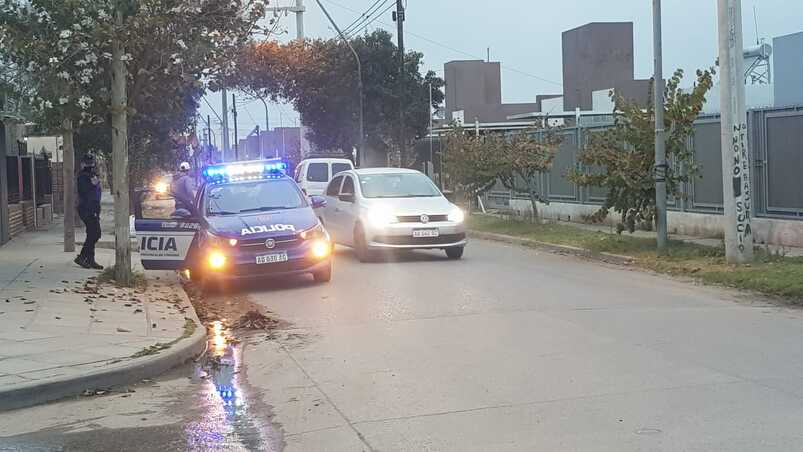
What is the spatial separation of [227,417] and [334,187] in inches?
453

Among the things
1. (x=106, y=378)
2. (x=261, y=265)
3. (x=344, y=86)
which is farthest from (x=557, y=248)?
(x=344, y=86)

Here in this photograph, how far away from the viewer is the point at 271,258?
484 inches

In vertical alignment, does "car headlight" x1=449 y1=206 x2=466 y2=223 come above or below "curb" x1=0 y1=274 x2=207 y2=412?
above

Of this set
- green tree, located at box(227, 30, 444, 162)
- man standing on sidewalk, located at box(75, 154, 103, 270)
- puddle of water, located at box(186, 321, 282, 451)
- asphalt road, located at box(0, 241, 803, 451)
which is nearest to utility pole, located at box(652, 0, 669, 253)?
asphalt road, located at box(0, 241, 803, 451)

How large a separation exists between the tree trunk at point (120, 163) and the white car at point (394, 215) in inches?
167

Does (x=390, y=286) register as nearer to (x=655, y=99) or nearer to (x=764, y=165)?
(x=655, y=99)

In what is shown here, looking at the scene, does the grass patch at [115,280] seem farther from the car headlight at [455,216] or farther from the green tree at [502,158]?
the green tree at [502,158]

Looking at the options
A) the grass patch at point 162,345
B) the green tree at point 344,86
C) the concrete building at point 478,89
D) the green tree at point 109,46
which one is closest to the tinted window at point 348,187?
the green tree at point 109,46

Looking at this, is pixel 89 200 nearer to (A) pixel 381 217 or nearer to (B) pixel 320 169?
(A) pixel 381 217

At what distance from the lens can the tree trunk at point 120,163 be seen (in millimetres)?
12133

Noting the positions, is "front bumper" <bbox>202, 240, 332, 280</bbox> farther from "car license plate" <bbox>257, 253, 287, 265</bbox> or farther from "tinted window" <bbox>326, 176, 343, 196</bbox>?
"tinted window" <bbox>326, 176, 343, 196</bbox>

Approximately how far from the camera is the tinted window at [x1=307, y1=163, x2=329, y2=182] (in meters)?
25.9

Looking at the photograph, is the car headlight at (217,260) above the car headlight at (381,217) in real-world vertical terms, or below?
below

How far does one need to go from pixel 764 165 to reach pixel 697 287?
16.4 feet
